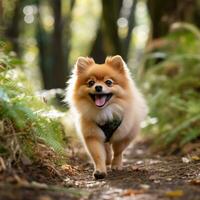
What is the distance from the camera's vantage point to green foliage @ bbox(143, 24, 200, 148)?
941cm

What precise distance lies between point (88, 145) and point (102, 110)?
0.48m

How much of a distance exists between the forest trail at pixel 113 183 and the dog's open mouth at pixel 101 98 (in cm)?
89

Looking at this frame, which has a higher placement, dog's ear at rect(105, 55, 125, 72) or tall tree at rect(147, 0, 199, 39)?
tall tree at rect(147, 0, 199, 39)

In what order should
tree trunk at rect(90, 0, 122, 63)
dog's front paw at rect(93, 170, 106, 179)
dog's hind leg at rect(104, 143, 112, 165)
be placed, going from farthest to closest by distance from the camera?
tree trunk at rect(90, 0, 122, 63)
dog's hind leg at rect(104, 143, 112, 165)
dog's front paw at rect(93, 170, 106, 179)

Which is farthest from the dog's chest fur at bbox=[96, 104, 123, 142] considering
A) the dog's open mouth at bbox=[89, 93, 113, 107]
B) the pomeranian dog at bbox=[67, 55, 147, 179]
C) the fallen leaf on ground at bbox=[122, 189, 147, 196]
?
the fallen leaf on ground at bbox=[122, 189, 147, 196]

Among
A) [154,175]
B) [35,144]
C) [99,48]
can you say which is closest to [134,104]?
[154,175]

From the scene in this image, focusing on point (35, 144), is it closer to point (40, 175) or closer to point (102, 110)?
point (40, 175)

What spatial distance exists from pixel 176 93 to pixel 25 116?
548cm

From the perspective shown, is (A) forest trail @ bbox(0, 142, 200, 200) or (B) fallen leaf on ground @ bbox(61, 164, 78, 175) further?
(B) fallen leaf on ground @ bbox(61, 164, 78, 175)

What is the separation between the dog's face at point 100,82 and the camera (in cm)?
664

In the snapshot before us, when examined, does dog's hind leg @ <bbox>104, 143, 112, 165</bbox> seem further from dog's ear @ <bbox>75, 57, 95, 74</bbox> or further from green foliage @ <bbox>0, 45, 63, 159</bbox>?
dog's ear @ <bbox>75, 57, 95, 74</bbox>

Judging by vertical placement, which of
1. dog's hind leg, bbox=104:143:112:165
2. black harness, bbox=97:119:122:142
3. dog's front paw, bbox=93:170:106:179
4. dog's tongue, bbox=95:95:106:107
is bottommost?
dog's front paw, bbox=93:170:106:179

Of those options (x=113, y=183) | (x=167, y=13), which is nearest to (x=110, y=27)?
(x=167, y=13)

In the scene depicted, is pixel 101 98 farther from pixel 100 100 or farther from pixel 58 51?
pixel 58 51
